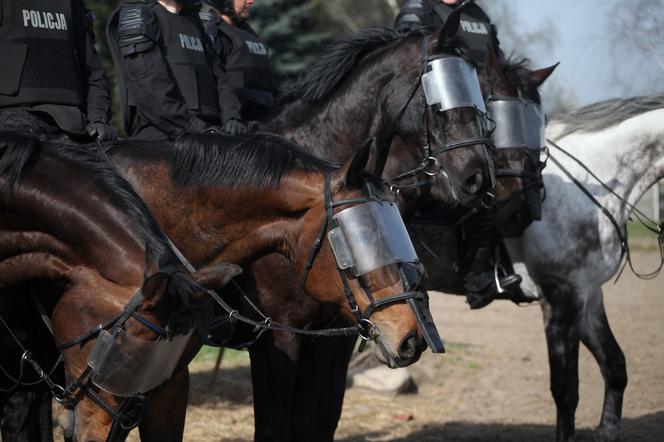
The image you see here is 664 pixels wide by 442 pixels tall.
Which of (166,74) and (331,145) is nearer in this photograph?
(166,74)

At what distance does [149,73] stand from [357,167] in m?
1.96

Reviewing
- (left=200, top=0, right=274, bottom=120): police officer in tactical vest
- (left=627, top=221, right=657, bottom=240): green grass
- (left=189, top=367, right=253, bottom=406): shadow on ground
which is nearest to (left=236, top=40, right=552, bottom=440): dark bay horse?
(left=200, top=0, right=274, bottom=120): police officer in tactical vest

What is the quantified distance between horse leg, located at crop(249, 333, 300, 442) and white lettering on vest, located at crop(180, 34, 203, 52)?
1.83m

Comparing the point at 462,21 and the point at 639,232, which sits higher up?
the point at 462,21

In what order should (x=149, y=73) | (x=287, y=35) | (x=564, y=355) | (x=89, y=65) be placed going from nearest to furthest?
(x=89, y=65)
(x=149, y=73)
(x=564, y=355)
(x=287, y=35)

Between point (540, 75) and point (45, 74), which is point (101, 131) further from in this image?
point (540, 75)

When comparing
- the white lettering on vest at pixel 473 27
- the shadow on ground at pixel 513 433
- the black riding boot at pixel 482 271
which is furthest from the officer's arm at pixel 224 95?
the shadow on ground at pixel 513 433

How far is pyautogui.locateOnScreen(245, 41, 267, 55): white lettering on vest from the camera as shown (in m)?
6.58

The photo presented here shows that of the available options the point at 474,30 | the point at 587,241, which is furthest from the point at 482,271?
the point at 474,30

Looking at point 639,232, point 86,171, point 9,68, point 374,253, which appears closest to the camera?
point 86,171

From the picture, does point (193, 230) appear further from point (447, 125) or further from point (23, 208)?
point (447, 125)

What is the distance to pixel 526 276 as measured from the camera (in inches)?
288

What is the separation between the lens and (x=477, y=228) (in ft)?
23.4

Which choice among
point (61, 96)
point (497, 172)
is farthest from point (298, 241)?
point (497, 172)
